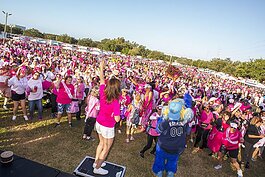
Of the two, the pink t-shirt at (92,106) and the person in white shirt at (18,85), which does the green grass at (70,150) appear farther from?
the pink t-shirt at (92,106)

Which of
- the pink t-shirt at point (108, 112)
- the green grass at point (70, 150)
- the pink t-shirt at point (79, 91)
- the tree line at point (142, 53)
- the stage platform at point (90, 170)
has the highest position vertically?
the tree line at point (142, 53)

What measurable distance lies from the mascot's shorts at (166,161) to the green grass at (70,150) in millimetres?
1182

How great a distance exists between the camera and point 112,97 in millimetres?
3061

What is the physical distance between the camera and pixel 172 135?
121 inches

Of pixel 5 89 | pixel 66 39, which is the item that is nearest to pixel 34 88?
pixel 5 89

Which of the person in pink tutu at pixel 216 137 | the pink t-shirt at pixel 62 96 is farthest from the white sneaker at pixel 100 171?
the person in pink tutu at pixel 216 137

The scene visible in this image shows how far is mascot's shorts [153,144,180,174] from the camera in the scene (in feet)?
10.7

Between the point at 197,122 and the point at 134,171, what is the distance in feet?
9.95

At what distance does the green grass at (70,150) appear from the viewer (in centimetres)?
438

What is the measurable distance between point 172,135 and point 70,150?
3.10m

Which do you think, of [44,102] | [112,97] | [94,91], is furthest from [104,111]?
[44,102]

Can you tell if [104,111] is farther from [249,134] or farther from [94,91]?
[249,134]

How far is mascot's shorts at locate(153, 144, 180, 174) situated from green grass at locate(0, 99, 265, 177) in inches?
46.5

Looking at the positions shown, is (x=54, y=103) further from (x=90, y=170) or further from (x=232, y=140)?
(x=232, y=140)
